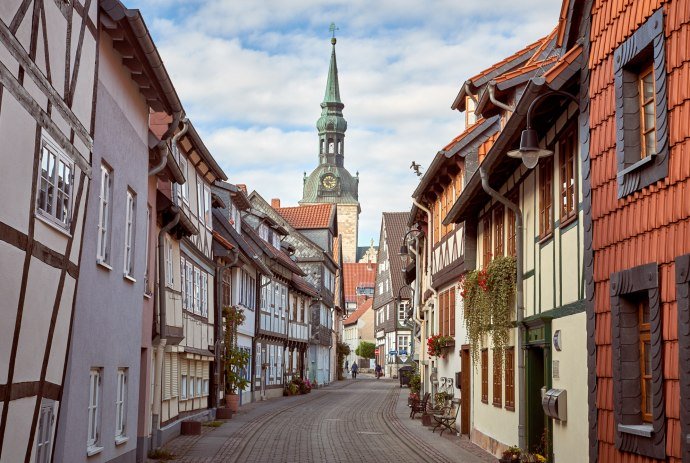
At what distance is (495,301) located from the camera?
16.6 m

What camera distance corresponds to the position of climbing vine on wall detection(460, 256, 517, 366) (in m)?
16.1

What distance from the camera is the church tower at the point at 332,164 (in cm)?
11738

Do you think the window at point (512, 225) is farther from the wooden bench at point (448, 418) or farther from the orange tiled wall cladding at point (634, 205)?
the wooden bench at point (448, 418)

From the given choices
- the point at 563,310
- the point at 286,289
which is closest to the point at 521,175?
the point at 563,310

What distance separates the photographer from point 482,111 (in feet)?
63.9

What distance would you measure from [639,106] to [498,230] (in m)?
8.25

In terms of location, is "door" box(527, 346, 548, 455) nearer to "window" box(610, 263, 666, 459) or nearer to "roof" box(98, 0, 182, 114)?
"window" box(610, 263, 666, 459)

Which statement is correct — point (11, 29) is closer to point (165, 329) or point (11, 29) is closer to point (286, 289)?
point (165, 329)

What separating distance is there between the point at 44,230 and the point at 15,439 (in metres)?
1.84

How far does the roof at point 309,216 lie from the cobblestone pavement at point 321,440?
86.4 feet

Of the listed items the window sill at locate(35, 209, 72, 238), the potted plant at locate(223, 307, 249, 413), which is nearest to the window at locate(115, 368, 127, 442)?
the window sill at locate(35, 209, 72, 238)

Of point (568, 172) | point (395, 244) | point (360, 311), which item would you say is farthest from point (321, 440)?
point (360, 311)

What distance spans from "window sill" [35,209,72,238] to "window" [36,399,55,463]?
5.20 feet

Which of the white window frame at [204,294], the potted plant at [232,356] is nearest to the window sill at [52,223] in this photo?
the white window frame at [204,294]
